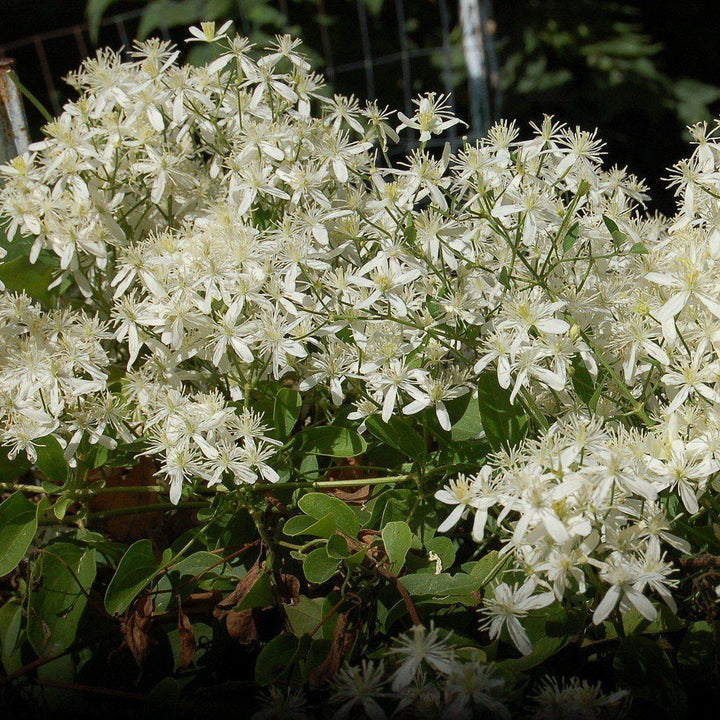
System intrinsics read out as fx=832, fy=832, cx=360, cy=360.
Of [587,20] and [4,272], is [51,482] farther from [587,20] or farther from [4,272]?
[587,20]

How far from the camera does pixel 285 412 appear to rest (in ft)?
3.06

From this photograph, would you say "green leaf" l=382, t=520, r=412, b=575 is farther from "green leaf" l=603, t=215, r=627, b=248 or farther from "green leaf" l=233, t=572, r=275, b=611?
"green leaf" l=603, t=215, r=627, b=248

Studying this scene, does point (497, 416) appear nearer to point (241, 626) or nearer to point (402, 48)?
point (241, 626)

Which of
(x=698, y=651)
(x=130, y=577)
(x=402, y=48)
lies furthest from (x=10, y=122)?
(x=402, y=48)

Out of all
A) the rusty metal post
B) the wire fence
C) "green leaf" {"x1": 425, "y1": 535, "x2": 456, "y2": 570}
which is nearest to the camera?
"green leaf" {"x1": 425, "y1": 535, "x2": 456, "y2": 570}

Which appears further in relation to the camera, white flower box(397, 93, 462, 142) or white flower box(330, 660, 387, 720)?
white flower box(397, 93, 462, 142)

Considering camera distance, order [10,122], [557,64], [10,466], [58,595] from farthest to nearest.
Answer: [557,64]
[10,122]
[10,466]
[58,595]

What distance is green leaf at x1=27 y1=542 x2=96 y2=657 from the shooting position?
2.75 feet

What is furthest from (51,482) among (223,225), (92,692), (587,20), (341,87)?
(587,20)

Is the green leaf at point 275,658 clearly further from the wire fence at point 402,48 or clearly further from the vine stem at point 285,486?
the wire fence at point 402,48

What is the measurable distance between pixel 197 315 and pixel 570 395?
16.3 inches

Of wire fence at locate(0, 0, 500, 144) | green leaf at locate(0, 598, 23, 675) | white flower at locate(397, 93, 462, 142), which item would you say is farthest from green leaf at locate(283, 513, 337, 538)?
wire fence at locate(0, 0, 500, 144)

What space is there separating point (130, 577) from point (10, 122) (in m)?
0.88

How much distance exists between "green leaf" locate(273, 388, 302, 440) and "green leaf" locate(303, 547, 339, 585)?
171mm
